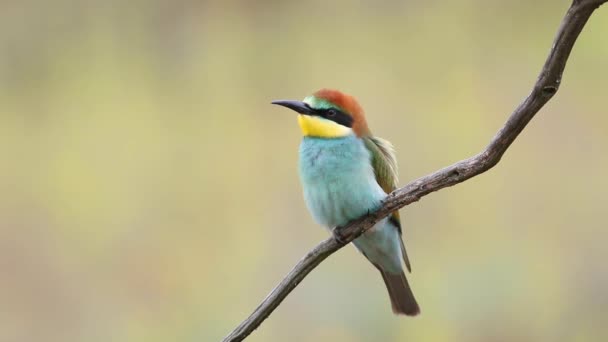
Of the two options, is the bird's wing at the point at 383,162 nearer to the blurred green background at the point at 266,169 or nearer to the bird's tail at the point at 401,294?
the bird's tail at the point at 401,294

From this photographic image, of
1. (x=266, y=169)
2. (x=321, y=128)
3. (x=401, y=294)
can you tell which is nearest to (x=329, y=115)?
(x=321, y=128)

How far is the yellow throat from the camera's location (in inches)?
69.2

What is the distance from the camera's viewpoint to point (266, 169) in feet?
10.9

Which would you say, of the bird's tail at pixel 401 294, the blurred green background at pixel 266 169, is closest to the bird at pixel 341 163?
the bird's tail at pixel 401 294

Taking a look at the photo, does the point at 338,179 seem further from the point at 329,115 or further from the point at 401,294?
the point at 401,294

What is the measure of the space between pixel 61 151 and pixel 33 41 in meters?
0.53

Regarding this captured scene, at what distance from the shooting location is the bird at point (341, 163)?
1.74 m

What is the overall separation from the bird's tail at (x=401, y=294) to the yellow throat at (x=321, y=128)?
1.43 feet

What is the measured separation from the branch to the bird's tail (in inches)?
22.4

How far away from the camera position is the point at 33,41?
3.57 metres

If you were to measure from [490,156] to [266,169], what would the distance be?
2279 mm

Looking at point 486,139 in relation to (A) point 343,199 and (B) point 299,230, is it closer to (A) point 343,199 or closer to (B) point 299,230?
(B) point 299,230

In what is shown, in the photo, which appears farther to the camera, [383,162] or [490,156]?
[383,162]

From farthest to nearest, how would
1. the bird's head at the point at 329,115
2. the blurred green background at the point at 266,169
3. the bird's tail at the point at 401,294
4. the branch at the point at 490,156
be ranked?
the blurred green background at the point at 266,169 < the bird's tail at the point at 401,294 < the bird's head at the point at 329,115 < the branch at the point at 490,156
